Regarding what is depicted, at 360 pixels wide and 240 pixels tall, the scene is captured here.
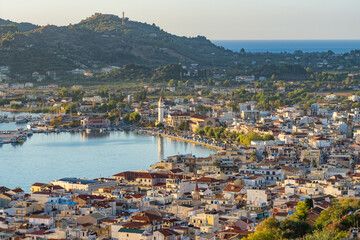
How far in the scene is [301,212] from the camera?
1346 cm

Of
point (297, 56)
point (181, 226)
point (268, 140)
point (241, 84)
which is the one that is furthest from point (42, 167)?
point (297, 56)

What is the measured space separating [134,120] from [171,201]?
21.2 metres

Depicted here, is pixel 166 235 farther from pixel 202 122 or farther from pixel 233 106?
pixel 233 106

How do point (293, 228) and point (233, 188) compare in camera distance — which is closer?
point (293, 228)

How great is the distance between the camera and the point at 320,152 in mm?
22359

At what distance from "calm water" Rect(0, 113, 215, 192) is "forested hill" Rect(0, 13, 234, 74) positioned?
2660 cm

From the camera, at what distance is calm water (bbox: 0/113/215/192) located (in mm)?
22141

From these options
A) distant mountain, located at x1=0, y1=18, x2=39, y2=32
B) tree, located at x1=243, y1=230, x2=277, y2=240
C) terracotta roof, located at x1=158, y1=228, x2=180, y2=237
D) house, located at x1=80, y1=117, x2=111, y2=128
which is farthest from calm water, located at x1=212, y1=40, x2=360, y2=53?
tree, located at x1=243, y1=230, x2=277, y2=240

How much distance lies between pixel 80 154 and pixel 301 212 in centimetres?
1409

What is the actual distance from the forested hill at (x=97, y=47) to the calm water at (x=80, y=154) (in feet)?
87.3

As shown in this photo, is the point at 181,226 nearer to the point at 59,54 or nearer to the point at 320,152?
the point at 320,152

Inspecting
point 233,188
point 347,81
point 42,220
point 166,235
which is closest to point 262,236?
point 166,235

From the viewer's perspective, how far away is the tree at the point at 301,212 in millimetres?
13293

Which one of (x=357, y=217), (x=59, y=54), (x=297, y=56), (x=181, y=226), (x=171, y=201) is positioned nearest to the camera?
(x=357, y=217)
